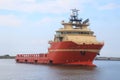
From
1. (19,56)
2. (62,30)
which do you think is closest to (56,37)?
(62,30)

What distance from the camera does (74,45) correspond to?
6225 cm

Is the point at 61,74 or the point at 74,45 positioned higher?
the point at 74,45

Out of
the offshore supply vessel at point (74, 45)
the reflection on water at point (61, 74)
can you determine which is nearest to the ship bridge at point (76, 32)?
the offshore supply vessel at point (74, 45)

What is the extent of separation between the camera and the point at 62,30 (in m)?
67.3

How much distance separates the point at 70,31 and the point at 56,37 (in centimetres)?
308

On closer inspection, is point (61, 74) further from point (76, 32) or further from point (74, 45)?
point (76, 32)

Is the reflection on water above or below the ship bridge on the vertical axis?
below

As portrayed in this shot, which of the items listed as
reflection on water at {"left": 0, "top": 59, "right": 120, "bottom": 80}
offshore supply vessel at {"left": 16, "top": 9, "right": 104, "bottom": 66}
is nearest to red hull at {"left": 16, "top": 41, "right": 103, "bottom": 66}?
offshore supply vessel at {"left": 16, "top": 9, "right": 104, "bottom": 66}

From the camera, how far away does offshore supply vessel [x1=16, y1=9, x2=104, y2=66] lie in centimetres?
6247

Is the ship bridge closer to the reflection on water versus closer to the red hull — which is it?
the red hull

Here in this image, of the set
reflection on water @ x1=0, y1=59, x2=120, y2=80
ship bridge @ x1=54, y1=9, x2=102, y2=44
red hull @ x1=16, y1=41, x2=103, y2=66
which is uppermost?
ship bridge @ x1=54, y1=9, x2=102, y2=44

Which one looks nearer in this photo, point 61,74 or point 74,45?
point 61,74

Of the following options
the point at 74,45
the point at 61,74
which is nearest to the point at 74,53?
the point at 74,45

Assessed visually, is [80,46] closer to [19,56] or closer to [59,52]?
[59,52]
